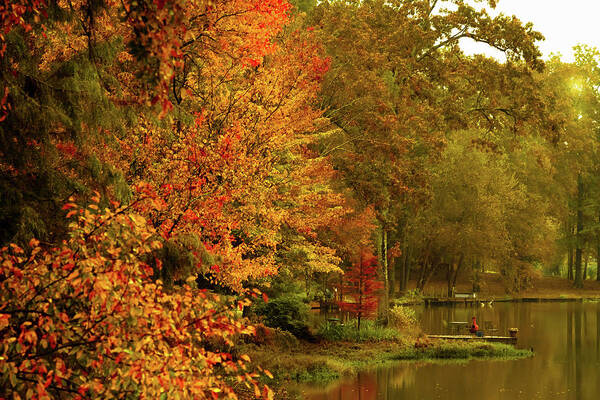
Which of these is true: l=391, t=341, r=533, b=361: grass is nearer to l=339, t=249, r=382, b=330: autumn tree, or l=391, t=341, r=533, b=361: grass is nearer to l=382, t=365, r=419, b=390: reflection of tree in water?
l=382, t=365, r=419, b=390: reflection of tree in water

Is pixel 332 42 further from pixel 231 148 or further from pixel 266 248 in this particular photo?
pixel 231 148

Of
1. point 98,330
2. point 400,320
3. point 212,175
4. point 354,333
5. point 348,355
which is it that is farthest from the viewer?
point 400,320

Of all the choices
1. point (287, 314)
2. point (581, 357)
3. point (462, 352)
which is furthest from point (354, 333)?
point (581, 357)

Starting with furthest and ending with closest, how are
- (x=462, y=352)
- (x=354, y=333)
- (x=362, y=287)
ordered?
1. (x=362, y=287)
2. (x=354, y=333)
3. (x=462, y=352)

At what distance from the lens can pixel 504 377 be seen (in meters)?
22.5

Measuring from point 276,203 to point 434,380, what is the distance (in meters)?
6.91

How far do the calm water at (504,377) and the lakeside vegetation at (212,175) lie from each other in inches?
56.5

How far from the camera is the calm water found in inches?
776

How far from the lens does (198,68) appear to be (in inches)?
648

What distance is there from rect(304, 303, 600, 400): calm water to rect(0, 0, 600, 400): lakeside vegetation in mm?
1436

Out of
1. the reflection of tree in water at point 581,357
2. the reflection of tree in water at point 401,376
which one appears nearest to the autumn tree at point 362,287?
the reflection of tree in water at point 401,376

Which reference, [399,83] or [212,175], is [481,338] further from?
[212,175]

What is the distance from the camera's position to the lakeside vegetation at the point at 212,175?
20.9 ft

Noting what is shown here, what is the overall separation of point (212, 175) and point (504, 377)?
40.7 feet
